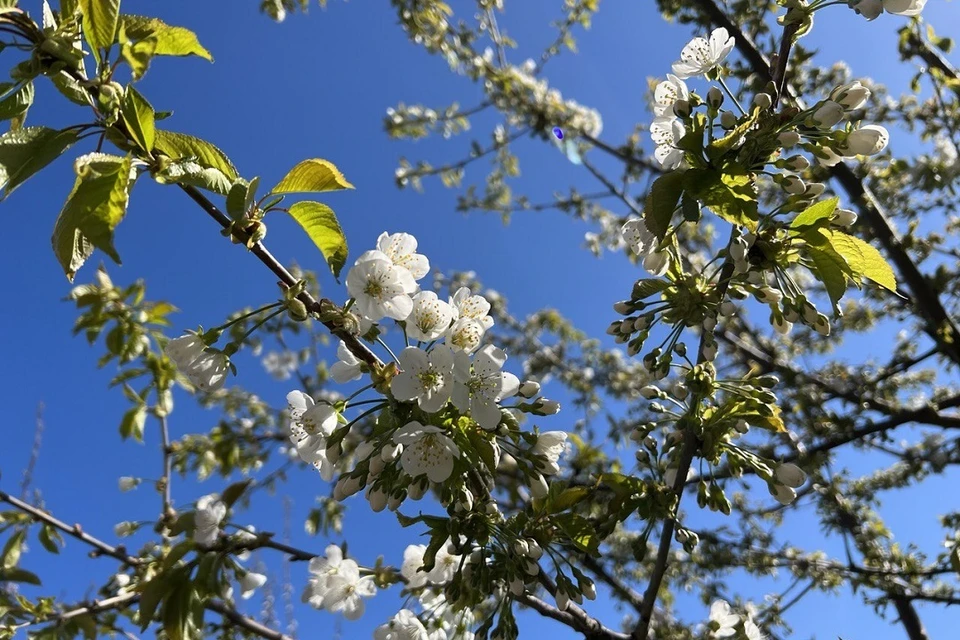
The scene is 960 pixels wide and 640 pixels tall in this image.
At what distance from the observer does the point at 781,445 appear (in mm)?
4777

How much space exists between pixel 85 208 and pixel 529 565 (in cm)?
A: 133

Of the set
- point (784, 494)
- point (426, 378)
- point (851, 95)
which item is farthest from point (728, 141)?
point (784, 494)

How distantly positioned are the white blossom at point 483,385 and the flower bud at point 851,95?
3.68 ft

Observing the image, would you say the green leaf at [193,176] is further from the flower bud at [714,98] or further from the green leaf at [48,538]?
the green leaf at [48,538]

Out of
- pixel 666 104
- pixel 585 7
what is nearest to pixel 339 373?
pixel 666 104

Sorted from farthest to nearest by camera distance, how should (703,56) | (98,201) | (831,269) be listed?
(703,56)
(831,269)
(98,201)

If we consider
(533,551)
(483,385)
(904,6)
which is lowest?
(533,551)

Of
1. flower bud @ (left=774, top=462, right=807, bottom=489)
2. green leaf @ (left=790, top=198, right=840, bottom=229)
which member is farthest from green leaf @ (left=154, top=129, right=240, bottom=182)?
flower bud @ (left=774, top=462, right=807, bottom=489)

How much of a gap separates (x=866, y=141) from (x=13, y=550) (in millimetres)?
4463

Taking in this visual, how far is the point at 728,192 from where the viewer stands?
148 cm

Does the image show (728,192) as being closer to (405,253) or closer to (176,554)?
(405,253)

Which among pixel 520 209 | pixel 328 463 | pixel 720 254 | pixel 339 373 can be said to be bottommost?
pixel 328 463

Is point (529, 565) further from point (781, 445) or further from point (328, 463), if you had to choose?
point (781, 445)

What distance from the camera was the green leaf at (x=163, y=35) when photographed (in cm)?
138
